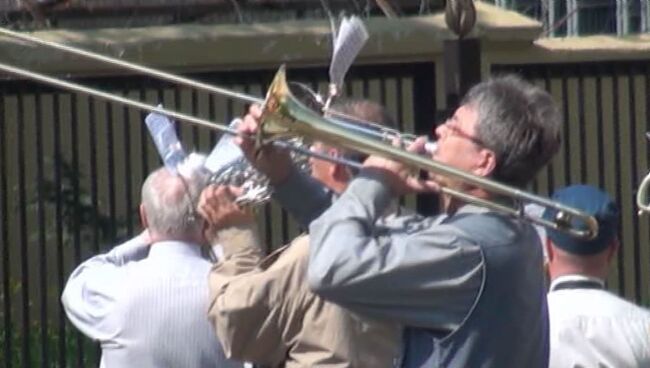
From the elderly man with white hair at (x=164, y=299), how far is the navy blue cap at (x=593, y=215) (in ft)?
3.12

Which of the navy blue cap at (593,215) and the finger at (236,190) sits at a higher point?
the finger at (236,190)

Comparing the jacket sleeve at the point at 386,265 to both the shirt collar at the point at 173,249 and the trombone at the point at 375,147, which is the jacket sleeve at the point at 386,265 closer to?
the trombone at the point at 375,147

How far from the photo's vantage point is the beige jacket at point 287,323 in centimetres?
438

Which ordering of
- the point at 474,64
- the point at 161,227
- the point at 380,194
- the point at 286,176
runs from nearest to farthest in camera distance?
the point at 380,194, the point at 286,176, the point at 161,227, the point at 474,64

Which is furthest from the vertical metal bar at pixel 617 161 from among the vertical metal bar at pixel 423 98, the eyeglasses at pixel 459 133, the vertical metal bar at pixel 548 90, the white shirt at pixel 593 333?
the eyeglasses at pixel 459 133

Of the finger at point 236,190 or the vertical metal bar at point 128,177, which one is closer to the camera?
the finger at point 236,190

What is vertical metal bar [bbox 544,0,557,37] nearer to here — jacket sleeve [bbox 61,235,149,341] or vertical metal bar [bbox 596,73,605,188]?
vertical metal bar [bbox 596,73,605,188]

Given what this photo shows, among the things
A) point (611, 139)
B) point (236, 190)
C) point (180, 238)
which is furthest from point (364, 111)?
point (611, 139)

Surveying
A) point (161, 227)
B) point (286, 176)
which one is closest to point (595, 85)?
point (161, 227)

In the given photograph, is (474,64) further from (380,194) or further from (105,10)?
(380,194)

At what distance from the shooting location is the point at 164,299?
4.98 metres

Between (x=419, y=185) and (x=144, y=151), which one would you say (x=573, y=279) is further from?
(x=144, y=151)

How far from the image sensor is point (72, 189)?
795 centimetres

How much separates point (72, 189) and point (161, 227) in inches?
119
